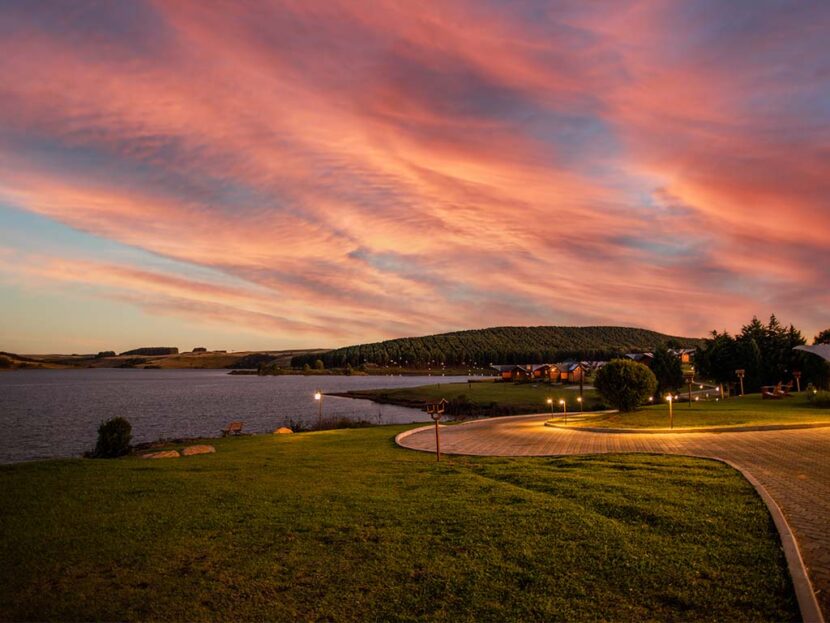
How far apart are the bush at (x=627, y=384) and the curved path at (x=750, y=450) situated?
15.5 feet

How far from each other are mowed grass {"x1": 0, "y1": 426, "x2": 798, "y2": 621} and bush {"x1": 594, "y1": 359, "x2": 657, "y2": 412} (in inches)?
Result: 649

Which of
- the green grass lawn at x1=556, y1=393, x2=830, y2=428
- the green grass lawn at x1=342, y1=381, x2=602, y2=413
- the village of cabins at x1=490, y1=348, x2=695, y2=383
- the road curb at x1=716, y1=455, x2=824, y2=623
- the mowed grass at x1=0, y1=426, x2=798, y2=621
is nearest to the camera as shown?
the road curb at x1=716, y1=455, x2=824, y2=623

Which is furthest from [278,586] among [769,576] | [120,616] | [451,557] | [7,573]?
[769,576]

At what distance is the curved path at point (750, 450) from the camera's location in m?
8.01

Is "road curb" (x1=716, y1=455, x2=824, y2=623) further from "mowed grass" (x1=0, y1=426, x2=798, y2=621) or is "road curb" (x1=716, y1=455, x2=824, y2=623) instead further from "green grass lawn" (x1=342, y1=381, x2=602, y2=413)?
"green grass lawn" (x1=342, y1=381, x2=602, y2=413)

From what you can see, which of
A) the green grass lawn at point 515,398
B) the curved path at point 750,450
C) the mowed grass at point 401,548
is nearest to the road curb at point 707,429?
the curved path at point 750,450

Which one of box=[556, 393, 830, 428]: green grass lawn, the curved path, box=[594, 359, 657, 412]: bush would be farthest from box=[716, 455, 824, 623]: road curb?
box=[594, 359, 657, 412]: bush

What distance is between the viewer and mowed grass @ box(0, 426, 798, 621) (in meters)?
6.16

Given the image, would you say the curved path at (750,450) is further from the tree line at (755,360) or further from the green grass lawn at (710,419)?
the tree line at (755,360)

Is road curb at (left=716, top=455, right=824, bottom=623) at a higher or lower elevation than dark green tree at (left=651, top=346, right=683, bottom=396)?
lower

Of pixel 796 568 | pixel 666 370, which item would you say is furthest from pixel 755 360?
pixel 796 568

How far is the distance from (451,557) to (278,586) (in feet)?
7.83

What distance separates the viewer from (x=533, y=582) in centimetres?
661

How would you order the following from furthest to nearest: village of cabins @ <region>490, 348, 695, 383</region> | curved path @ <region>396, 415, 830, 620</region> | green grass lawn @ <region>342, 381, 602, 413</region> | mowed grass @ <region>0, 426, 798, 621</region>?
village of cabins @ <region>490, 348, 695, 383</region>
green grass lawn @ <region>342, 381, 602, 413</region>
curved path @ <region>396, 415, 830, 620</region>
mowed grass @ <region>0, 426, 798, 621</region>
